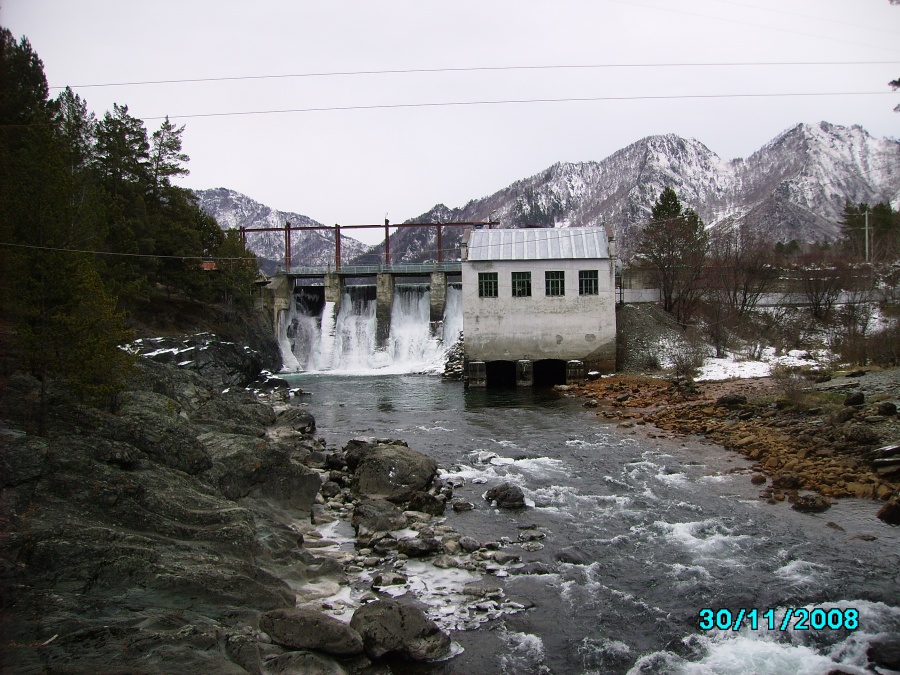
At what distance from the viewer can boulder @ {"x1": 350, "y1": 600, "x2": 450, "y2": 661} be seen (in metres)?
8.30

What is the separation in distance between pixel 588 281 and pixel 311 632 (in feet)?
98.4

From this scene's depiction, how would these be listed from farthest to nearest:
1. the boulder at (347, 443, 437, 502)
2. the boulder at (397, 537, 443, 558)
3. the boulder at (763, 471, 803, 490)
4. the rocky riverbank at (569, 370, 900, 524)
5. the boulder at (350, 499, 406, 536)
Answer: the boulder at (347, 443, 437, 502)
the boulder at (763, 471, 803, 490)
the rocky riverbank at (569, 370, 900, 524)
the boulder at (350, 499, 406, 536)
the boulder at (397, 537, 443, 558)

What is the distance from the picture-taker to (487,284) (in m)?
36.2

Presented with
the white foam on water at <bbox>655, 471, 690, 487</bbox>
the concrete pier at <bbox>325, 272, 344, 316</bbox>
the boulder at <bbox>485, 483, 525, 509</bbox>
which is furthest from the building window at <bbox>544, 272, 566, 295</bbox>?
the boulder at <bbox>485, 483, 525, 509</bbox>

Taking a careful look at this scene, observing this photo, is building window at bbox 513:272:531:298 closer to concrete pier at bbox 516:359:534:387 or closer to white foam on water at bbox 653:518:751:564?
concrete pier at bbox 516:359:534:387

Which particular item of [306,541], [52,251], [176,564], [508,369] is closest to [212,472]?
[306,541]

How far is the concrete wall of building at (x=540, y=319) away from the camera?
35.5 m

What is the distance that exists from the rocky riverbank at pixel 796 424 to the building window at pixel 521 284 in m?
8.14

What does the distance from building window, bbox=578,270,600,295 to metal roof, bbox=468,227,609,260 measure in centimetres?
92

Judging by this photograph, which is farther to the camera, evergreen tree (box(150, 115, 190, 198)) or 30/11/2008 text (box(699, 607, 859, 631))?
evergreen tree (box(150, 115, 190, 198))

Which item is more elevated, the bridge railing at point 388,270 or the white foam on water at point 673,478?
the bridge railing at point 388,270

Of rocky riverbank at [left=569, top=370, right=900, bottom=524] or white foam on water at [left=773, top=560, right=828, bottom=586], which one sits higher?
rocky riverbank at [left=569, top=370, right=900, bottom=524]

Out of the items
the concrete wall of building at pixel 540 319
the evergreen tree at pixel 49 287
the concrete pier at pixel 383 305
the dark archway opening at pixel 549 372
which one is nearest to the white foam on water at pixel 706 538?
the evergreen tree at pixel 49 287

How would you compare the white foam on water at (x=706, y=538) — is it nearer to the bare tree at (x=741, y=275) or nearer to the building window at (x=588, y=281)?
the building window at (x=588, y=281)
